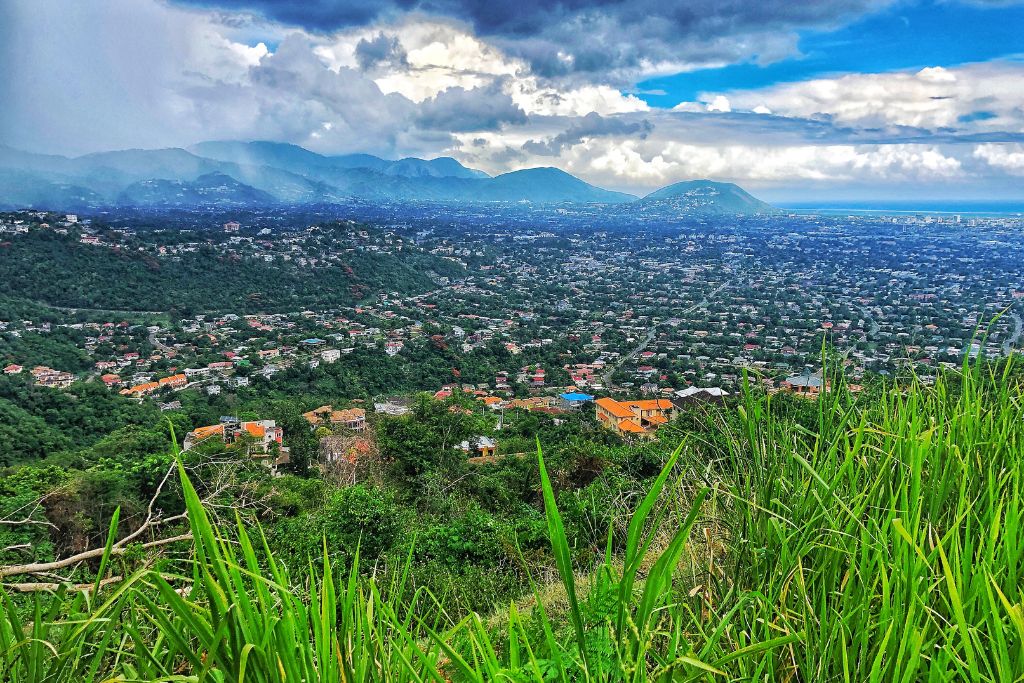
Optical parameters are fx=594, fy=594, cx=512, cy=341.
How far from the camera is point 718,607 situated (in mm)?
1033

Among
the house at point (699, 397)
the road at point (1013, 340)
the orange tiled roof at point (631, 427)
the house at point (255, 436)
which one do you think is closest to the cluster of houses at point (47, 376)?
the house at point (255, 436)

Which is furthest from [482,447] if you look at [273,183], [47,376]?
[273,183]

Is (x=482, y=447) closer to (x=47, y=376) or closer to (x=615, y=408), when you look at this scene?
(x=615, y=408)

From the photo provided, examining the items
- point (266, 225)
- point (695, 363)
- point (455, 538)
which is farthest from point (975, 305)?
point (266, 225)

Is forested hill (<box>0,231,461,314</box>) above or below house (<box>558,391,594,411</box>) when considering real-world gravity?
above

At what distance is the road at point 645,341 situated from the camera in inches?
740

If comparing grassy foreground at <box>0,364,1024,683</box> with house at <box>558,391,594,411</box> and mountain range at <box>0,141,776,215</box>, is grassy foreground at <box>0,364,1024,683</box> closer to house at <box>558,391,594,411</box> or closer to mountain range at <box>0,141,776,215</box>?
house at <box>558,391,594,411</box>

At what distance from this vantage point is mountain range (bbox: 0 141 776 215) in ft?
191

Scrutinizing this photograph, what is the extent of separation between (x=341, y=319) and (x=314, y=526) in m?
22.5

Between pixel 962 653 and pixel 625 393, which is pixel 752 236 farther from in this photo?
pixel 962 653

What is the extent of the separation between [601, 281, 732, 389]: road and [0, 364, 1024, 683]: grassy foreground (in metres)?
16.5

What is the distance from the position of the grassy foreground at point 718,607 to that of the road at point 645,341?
1652 cm

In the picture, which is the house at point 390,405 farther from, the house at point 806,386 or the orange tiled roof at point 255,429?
the house at point 806,386

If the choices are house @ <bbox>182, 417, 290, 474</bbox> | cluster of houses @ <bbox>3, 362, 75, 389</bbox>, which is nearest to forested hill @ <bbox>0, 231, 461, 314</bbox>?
cluster of houses @ <bbox>3, 362, 75, 389</bbox>
